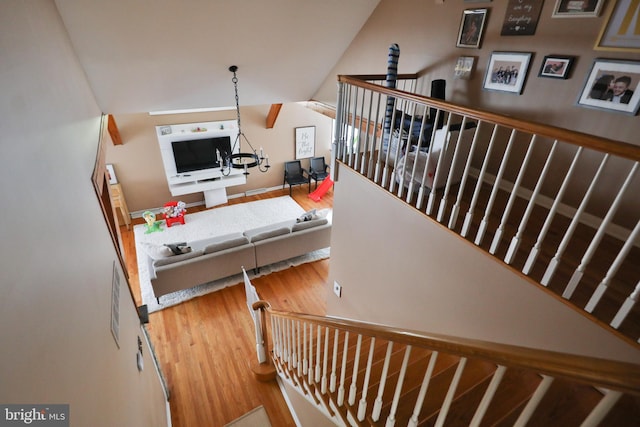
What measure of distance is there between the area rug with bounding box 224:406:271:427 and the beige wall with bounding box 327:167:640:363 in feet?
4.63

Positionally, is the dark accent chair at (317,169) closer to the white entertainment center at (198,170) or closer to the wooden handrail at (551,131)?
the white entertainment center at (198,170)

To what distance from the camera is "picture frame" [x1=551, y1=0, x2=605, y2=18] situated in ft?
7.09

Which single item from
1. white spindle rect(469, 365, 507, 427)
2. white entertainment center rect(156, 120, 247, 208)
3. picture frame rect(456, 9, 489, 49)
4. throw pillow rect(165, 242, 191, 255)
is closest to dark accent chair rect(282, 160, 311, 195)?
white entertainment center rect(156, 120, 247, 208)

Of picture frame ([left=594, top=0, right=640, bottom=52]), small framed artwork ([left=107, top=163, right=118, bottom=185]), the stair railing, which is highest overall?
picture frame ([left=594, top=0, right=640, bottom=52])

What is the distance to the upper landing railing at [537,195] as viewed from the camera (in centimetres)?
149

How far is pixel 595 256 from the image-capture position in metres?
1.96

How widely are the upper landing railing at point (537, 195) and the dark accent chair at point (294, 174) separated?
5275 millimetres

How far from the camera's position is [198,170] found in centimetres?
743

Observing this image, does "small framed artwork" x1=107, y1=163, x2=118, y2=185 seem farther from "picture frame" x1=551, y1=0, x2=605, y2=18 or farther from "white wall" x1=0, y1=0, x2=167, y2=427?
"picture frame" x1=551, y1=0, x2=605, y2=18

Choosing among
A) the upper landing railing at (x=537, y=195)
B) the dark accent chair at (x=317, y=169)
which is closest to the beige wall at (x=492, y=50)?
the upper landing railing at (x=537, y=195)

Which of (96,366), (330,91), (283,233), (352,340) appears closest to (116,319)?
(96,366)

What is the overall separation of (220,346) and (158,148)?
16.1ft

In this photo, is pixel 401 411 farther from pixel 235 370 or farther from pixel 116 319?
pixel 235 370

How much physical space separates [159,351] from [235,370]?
1.14 meters
